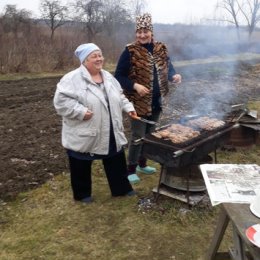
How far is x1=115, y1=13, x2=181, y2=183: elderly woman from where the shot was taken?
14.2ft

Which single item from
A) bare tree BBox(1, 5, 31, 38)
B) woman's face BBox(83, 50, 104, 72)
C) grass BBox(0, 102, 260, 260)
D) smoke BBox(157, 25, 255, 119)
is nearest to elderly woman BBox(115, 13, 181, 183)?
woman's face BBox(83, 50, 104, 72)

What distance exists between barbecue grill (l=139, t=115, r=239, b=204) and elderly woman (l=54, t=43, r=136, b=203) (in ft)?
1.31

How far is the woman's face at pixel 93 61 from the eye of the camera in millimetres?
3842

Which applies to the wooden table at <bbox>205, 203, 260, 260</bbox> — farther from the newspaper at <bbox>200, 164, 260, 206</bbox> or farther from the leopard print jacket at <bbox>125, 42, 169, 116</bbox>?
the leopard print jacket at <bbox>125, 42, 169, 116</bbox>

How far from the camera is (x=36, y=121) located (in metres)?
7.92

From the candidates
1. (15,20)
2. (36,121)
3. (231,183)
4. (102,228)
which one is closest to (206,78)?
(36,121)

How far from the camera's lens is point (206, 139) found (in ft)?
12.9

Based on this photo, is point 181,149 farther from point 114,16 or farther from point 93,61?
point 114,16

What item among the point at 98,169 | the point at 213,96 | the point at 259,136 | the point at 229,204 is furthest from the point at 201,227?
the point at 213,96

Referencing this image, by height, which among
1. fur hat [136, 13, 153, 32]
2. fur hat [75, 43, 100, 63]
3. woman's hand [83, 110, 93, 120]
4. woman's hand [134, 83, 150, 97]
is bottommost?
woman's hand [83, 110, 93, 120]

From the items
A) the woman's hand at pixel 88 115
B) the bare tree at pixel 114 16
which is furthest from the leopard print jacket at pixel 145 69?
the bare tree at pixel 114 16

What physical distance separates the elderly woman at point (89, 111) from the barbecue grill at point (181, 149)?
1.31ft

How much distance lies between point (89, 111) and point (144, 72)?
1008mm

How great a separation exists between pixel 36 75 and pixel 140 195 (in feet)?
38.5
